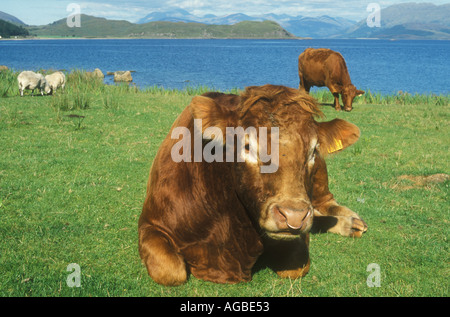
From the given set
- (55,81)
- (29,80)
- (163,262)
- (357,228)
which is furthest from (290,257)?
(55,81)

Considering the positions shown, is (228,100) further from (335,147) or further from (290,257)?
(290,257)

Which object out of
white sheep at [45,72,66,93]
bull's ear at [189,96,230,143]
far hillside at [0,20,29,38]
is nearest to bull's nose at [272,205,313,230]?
bull's ear at [189,96,230,143]

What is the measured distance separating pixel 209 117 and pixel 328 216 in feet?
8.64

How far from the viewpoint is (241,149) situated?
293 cm

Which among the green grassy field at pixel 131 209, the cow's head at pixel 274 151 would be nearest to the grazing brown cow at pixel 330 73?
the green grassy field at pixel 131 209

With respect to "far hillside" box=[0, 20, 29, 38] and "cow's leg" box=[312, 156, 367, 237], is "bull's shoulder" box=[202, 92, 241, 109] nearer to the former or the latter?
"cow's leg" box=[312, 156, 367, 237]

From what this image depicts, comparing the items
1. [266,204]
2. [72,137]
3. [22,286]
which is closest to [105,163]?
[72,137]

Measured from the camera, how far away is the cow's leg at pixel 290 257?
3.67 meters

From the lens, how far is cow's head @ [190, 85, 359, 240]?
2658mm

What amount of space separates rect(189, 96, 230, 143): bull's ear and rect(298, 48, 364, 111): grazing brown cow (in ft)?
40.1

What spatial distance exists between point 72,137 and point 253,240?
6.77m

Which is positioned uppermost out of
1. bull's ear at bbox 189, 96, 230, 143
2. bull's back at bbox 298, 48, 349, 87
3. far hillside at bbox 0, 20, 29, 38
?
far hillside at bbox 0, 20, 29, 38

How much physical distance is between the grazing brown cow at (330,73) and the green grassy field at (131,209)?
3737mm

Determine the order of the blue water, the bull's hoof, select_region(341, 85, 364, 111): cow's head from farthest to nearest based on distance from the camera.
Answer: the blue water
select_region(341, 85, 364, 111): cow's head
the bull's hoof
